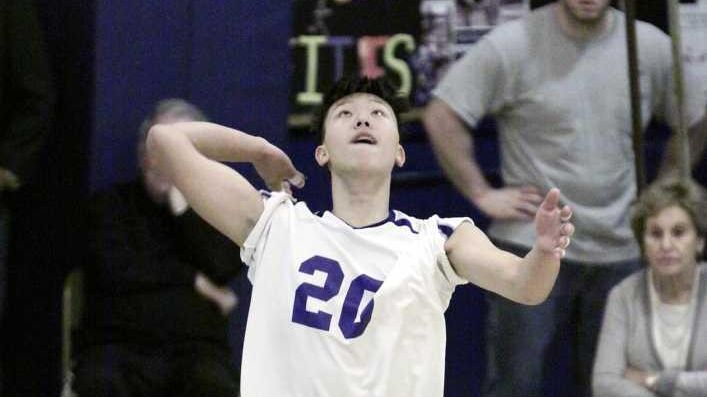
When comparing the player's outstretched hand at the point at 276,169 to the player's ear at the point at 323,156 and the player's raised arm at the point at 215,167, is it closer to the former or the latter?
the player's raised arm at the point at 215,167

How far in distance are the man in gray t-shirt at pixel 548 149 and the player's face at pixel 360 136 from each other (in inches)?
60.1

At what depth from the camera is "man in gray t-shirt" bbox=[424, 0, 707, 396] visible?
544 centimetres

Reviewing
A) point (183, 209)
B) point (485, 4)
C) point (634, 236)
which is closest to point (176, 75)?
point (183, 209)

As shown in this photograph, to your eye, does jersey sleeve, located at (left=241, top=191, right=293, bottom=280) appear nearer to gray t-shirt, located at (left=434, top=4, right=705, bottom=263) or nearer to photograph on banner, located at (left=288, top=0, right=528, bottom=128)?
gray t-shirt, located at (left=434, top=4, right=705, bottom=263)

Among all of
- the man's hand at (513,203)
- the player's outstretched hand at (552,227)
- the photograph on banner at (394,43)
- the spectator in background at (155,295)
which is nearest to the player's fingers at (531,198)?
the man's hand at (513,203)

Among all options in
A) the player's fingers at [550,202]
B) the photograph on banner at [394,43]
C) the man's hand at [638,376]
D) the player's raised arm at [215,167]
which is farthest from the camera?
the photograph on banner at [394,43]

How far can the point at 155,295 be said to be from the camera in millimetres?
5520

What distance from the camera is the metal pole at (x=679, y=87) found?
5570 millimetres

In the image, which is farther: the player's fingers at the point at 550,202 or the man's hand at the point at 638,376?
the man's hand at the point at 638,376

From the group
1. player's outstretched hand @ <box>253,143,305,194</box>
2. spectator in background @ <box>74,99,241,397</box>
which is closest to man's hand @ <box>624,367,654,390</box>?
spectator in background @ <box>74,99,241,397</box>

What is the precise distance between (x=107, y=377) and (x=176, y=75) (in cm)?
130

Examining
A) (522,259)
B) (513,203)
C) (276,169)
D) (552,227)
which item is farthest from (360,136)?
(513,203)

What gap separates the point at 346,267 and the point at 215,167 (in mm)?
407

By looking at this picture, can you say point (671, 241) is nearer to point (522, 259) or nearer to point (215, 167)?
point (522, 259)
